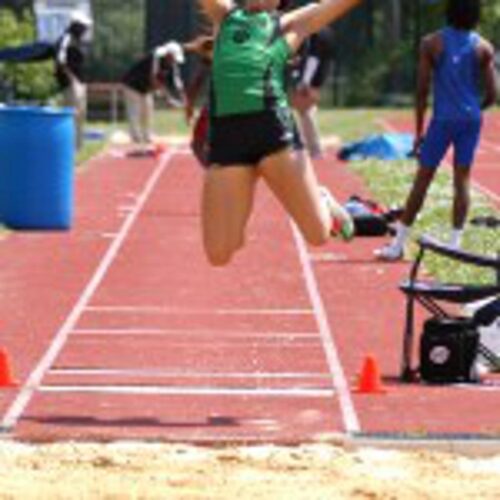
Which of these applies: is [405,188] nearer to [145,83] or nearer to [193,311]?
[145,83]

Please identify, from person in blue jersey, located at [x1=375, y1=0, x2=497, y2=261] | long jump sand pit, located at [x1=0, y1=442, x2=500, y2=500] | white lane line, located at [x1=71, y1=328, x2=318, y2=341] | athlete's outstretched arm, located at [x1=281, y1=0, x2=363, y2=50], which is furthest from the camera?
person in blue jersey, located at [x1=375, y1=0, x2=497, y2=261]

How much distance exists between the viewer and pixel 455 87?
1662 centimetres

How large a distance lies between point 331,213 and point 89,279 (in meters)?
4.52

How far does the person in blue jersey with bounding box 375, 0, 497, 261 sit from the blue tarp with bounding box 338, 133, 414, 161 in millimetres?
14621

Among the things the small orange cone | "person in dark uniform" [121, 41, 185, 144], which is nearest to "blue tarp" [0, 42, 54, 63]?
the small orange cone

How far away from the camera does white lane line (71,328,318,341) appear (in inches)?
519

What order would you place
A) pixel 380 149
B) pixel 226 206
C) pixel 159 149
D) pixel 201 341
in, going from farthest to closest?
pixel 159 149 → pixel 380 149 → pixel 201 341 → pixel 226 206

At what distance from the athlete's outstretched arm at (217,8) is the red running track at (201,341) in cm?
194

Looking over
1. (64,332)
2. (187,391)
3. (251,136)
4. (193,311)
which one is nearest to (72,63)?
(193,311)

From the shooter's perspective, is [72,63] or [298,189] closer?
[298,189]

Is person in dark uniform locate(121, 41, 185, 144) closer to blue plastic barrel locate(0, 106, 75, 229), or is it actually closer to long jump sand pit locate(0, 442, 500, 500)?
blue plastic barrel locate(0, 106, 75, 229)

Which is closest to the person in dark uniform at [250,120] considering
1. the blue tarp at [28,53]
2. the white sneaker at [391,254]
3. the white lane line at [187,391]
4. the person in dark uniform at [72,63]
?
the white lane line at [187,391]

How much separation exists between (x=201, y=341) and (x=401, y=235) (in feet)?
15.1

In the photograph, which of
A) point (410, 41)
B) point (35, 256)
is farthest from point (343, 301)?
point (410, 41)
